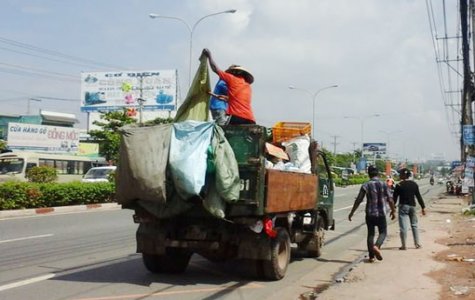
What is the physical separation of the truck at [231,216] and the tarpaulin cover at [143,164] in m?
0.01

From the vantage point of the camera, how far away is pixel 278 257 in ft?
26.6

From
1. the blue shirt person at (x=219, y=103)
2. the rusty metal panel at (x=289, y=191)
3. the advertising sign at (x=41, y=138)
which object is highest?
the advertising sign at (x=41, y=138)

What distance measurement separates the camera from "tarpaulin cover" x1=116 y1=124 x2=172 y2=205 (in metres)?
7.18

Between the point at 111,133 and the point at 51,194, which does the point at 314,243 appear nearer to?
the point at 51,194

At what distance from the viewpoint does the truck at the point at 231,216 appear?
7242mm

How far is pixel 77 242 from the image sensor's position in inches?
463

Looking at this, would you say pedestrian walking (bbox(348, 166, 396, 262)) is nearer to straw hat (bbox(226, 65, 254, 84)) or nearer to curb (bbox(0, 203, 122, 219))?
straw hat (bbox(226, 65, 254, 84))

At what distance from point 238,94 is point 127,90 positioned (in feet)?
148

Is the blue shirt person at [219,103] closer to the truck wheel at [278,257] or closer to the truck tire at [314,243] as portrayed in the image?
the truck wheel at [278,257]

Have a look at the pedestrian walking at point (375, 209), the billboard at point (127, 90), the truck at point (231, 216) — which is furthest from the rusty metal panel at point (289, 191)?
the billboard at point (127, 90)

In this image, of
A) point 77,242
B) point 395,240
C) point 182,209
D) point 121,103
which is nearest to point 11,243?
point 77,242

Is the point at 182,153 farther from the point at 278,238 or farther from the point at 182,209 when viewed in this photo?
the point at 278,238

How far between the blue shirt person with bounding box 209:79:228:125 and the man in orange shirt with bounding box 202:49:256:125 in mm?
100

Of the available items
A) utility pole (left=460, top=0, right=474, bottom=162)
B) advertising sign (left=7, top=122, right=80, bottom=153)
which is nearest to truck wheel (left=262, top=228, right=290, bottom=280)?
utility pole (left=460, top=0, right=474, bottom=162)
